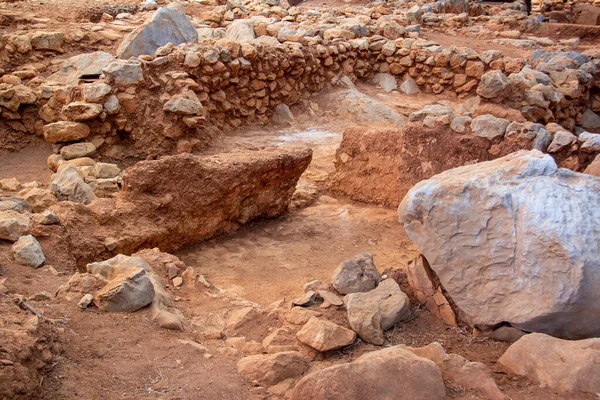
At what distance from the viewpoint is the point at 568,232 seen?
2555 millimetres

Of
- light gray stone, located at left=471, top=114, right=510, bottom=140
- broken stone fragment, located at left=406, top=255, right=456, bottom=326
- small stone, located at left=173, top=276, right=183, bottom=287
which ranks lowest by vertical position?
small stone, located at left=173, top=276, right=183, bottom=287

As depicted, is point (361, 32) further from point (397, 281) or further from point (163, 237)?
point (397, 281)

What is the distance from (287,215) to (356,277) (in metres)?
2.34

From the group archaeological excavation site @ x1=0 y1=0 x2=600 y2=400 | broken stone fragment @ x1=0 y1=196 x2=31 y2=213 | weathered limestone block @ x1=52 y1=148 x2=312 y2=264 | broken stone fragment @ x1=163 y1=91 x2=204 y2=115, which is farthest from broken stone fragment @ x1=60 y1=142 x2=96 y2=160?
broken stone fragment @ x1=0 y1=196 x2=31 y2=213

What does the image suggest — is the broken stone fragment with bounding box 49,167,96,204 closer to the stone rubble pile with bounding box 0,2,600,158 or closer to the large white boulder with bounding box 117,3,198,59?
the stone rubble pile with bounding box 0,2,600,158

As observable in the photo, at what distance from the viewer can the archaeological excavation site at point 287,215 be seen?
7.39 ft

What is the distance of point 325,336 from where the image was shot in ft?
8.29

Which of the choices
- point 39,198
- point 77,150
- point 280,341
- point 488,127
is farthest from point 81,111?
point 280,341

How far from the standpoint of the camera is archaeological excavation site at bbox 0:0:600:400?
2.25 meters

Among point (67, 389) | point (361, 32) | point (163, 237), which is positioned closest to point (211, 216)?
point (163, 237)

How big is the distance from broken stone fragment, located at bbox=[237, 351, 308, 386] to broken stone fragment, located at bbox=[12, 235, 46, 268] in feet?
4.62

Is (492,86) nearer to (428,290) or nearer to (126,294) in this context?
(428,290)

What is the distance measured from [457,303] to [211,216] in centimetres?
245

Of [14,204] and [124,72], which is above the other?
[124,72]
